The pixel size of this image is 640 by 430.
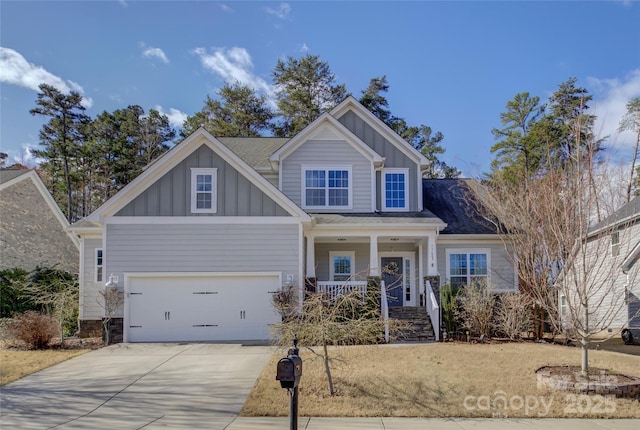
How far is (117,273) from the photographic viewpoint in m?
14.8

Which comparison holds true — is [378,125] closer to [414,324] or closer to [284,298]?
[414,324]

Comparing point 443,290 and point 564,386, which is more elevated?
point 443,290

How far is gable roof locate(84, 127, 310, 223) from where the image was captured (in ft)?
48.5

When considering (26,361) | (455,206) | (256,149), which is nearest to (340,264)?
(455,206)

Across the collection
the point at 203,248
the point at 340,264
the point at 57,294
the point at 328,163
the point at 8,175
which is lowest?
the point at 57,294

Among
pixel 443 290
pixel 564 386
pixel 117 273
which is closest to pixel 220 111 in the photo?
pixel 117 273

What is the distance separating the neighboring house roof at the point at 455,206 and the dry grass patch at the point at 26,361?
12686mm

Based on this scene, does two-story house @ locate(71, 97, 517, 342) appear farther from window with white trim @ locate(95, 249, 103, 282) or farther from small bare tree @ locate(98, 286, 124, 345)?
window with white trim @ locate(95, 249, 103, 282)

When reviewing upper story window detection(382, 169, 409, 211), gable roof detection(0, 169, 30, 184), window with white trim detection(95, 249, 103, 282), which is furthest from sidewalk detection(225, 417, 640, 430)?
gable roof detection(0, 169, 30, 184)

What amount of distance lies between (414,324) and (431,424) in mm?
7608

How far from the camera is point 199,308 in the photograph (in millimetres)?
15000

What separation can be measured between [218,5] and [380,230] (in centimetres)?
871

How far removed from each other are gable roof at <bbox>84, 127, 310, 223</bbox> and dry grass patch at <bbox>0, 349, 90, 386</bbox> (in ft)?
13.1

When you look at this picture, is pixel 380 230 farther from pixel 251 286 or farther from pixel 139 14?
pixel 139 14
